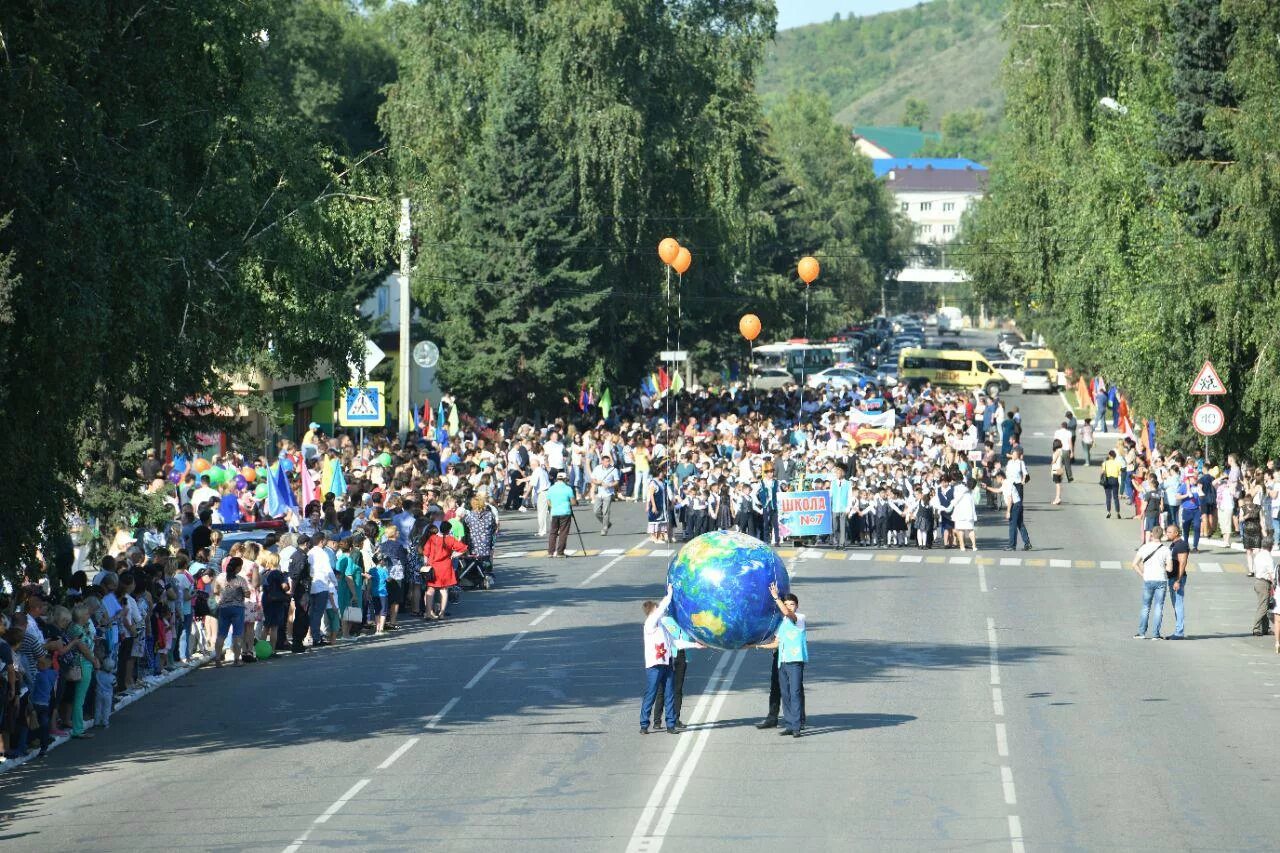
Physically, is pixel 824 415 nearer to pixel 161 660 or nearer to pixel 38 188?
pixel 161 660

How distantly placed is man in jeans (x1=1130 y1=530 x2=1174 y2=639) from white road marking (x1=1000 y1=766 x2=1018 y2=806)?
9.43 m

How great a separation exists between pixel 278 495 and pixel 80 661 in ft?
→ 42.0

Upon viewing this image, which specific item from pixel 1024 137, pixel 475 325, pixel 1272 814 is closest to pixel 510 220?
pixel 475 325

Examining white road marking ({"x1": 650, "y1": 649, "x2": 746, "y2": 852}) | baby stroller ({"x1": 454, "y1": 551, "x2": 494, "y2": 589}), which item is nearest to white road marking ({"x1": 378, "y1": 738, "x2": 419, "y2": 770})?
white road marking ({"x1": 650, "y1": 649, "x2": 746, "y2": 852})

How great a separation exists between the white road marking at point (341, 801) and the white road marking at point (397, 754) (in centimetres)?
66

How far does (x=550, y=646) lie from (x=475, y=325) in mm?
34869

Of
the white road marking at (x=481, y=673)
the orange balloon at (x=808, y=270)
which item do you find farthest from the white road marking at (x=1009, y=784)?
the orange balloon at (x=808, y=270)

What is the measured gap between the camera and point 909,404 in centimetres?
6431

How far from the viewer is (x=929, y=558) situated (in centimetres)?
3619

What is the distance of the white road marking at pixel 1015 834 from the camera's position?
567 inches

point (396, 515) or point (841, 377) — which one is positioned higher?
point (841, 377)

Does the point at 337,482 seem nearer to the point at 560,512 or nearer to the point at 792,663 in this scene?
the point at 560,512

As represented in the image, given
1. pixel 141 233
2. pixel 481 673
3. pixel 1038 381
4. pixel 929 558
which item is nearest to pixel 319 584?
pixel 481 673

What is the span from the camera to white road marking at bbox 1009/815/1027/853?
14391 mm
